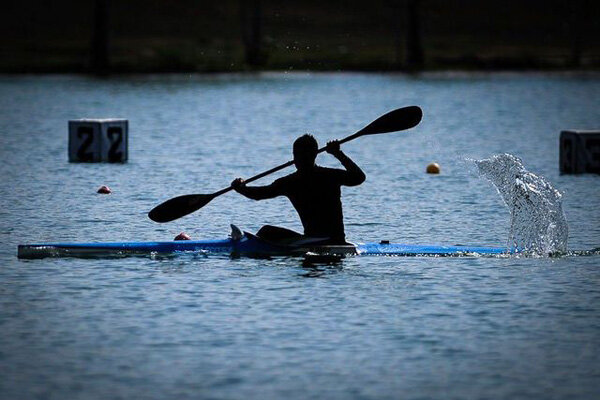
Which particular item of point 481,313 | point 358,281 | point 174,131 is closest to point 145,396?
point 481,313

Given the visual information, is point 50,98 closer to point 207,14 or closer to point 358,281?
point 358,281

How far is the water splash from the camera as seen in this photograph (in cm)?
1853

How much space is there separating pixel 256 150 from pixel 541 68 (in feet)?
164

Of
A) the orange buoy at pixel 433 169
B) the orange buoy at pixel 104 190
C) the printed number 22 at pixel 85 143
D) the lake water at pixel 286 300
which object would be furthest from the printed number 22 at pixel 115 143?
the orange buoy at pixel 433 169

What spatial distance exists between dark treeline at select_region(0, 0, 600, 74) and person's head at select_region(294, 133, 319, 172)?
200 feet

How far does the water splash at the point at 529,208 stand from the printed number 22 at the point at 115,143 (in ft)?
38.0

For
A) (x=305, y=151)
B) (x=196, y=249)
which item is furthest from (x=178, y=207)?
(x=305, y=151)

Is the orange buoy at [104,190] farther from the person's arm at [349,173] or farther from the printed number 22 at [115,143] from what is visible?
the person's arm at [349,173]

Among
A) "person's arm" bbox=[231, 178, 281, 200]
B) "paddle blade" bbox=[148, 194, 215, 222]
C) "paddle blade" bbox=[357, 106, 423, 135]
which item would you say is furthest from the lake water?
"paddle blade" bbox=[357, 106, 423, 135]

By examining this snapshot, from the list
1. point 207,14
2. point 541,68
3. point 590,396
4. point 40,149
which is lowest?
point 590,396

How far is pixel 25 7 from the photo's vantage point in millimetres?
125500

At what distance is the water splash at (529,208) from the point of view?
1853cm

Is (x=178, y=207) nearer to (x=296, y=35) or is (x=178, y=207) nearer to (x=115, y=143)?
(x=115, y=143)

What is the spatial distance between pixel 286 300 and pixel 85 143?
53.3ft
